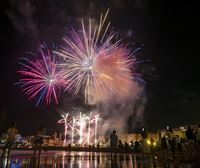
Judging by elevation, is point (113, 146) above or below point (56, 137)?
below

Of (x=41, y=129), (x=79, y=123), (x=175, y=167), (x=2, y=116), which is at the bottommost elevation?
(x=175, y=167)

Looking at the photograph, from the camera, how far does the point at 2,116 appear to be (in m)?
17.7

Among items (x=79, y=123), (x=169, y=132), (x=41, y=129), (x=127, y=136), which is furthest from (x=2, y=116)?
(x=127, y=136)

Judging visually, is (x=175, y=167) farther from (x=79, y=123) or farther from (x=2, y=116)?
(x=79, y=123)

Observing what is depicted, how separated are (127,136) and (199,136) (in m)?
93.8

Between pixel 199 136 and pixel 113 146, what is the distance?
5554mm

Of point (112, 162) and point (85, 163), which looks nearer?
point (85, 163)

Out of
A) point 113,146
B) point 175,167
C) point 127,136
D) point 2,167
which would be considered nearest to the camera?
point 175,167

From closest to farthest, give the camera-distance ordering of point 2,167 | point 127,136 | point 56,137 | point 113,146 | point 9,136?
point 2,167 < point 9,136 < point 113,146 < point 127,136 < point 56,137

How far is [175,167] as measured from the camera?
30.9 feet

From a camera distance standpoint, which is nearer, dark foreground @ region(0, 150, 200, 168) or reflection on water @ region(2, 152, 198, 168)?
dark foreground @ region(0, 150, 200, 168)

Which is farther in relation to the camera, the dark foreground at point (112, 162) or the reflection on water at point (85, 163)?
the reflection on water at point (85, 163)

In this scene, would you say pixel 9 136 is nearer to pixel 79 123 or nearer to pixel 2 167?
pixel 2 167

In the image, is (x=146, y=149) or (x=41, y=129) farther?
(x=146, y=149)
